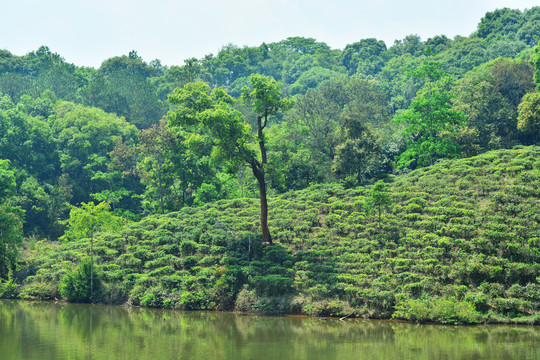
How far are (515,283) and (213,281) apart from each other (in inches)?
632

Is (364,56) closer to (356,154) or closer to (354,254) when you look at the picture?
(356,154)

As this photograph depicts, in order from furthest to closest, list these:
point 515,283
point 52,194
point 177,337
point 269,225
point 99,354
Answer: point 52,194 < point 269,225 < point 515,283 < point 177,337 < point 99,354

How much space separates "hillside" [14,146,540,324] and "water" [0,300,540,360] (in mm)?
1567

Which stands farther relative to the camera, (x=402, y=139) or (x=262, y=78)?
(x=402, y=139)

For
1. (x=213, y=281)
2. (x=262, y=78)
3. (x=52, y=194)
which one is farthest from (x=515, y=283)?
(x=52, y=194)

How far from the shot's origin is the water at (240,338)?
2058cm

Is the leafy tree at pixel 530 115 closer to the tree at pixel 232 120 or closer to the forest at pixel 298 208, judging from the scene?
the forest at pixel 298 208

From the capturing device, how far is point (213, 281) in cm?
3294

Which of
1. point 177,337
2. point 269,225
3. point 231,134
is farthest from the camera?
point 269,225

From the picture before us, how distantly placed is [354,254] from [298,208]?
830 cm

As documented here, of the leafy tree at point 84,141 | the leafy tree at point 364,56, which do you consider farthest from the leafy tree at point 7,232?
the leafy tree at point 364,56

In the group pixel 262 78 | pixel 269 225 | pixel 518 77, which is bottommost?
pixel 269 225

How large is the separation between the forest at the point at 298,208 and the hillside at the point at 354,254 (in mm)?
105

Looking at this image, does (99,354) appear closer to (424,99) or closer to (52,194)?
(424,99)
